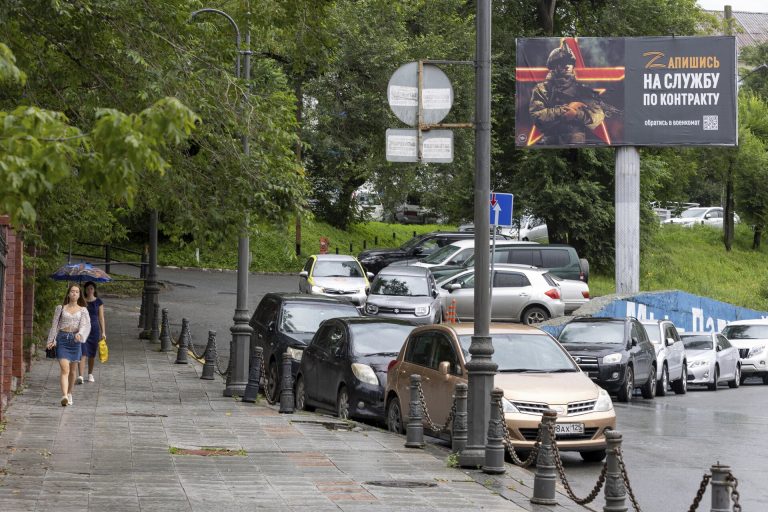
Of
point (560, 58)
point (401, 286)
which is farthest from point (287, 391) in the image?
point (560, 58)

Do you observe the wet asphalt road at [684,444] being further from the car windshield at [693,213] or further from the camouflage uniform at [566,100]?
the car windshield at [693,213]

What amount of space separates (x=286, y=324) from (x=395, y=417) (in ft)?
18.3

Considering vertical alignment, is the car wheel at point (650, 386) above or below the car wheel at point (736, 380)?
A: above

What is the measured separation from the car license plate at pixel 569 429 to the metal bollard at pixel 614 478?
4520 millimetres

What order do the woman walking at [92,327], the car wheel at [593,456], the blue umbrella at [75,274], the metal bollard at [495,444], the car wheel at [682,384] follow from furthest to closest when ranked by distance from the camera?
the car wheel at [682,384] → the blue umbrella at [75,274] → the woman walking at [92,327] → the car wheel at [593,456] → the metal bollard at [495,444]

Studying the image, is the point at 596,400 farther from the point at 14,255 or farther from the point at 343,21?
the point at 343,21

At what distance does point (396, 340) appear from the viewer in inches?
759

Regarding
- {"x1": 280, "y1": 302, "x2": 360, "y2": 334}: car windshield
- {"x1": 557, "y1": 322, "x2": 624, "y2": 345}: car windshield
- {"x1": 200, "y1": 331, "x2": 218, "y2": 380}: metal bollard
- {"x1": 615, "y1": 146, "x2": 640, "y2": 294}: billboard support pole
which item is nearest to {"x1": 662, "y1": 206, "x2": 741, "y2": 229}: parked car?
{"x1": 615, "y1": 146, "x2": 640, "y2": 294}: billboard support pole

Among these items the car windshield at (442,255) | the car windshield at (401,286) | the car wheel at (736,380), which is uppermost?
the car windshield at (442,255)

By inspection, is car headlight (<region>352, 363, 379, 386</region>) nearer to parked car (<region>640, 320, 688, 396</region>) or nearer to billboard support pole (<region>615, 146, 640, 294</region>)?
parked car (<region>640, 320, 688, 396</region>)

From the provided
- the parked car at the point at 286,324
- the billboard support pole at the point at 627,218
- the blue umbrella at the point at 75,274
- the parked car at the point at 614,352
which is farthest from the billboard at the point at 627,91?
the parked car at the point at 286,324

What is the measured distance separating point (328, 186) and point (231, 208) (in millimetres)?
37011

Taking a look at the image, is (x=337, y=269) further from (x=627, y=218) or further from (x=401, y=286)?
(x=627, y=218)

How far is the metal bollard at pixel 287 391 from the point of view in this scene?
1859 cm
